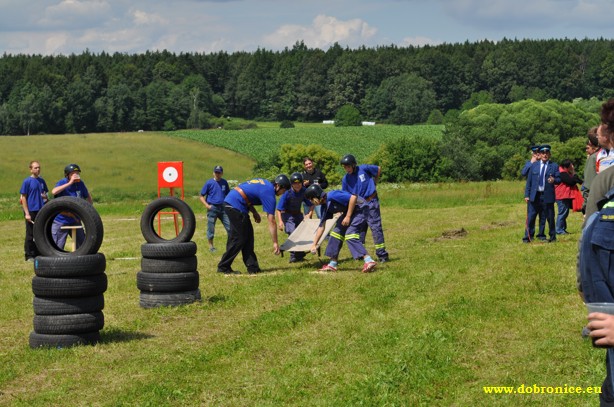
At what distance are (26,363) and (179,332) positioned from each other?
2.08 meters

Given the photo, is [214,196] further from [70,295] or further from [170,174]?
[70,295]

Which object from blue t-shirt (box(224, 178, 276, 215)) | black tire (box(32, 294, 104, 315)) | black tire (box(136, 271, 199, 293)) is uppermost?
blue t-shirt (box(224, 178, 276, 215))

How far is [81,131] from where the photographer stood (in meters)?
137

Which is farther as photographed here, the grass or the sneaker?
the sneaker

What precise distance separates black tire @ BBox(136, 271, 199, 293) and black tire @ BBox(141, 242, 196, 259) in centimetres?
27

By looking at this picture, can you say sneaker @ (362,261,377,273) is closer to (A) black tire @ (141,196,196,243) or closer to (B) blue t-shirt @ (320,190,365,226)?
(B) blue t-shirt @ (320,190,365,226)

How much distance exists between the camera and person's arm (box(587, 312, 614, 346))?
160 inches

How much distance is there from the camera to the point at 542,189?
19.9m

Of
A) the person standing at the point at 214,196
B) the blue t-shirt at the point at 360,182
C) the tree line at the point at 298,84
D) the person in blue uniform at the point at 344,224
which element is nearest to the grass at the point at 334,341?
the person in blue uniform at the point at 344,224

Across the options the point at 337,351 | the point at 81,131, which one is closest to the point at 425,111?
the point at 81,131

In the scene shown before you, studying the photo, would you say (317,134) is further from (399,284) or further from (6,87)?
(399,284)

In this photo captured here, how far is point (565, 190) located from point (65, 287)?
1495 centimetres

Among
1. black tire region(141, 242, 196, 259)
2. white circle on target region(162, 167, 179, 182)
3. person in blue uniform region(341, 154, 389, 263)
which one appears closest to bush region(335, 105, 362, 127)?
white circle on target region(162, 167, 179, 182)

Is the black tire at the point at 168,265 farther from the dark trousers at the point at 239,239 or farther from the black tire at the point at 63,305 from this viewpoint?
the dark trousers at the point at 239,239
